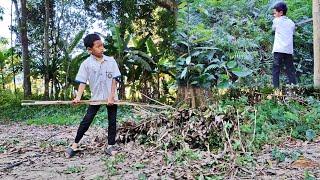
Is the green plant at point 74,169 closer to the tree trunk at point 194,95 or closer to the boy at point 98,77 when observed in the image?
the boy at point 98,77

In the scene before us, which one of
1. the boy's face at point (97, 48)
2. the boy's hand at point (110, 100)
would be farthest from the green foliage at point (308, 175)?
the boy's face at point (97, 48)

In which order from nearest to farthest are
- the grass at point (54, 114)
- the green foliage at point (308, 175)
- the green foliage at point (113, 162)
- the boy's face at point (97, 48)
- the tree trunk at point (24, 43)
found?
the green foliage at point (308, 175)
the green foliage at point (113, 162)
the boy's face at point (97, 48)
the grass at point (54, 114)
the tree trunk at point (24, 43)

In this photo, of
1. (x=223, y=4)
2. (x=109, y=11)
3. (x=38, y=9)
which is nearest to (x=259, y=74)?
(x=223, y=4)

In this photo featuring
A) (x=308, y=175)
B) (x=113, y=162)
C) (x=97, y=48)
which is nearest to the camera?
(x=308, y=175)

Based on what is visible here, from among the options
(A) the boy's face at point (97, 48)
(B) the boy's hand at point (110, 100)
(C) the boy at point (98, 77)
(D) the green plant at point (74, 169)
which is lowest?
(D) the green plant at point (74, 169)

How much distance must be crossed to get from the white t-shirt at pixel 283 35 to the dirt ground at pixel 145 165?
2.89 m

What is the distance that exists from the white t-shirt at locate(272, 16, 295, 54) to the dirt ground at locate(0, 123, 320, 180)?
2.89 metres

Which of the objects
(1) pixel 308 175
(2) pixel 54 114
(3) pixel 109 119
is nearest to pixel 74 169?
(3) pixel 109 119

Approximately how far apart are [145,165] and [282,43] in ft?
14.5

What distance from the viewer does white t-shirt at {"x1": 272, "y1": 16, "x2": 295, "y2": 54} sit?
26.0 ft

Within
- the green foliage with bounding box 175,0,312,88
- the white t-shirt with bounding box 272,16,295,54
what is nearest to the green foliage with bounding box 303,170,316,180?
the white t-shirt with bounding box 272,16,295,54

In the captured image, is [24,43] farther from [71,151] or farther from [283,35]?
[71,151]

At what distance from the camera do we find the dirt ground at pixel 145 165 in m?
4.12

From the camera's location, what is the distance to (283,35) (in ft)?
26.1
